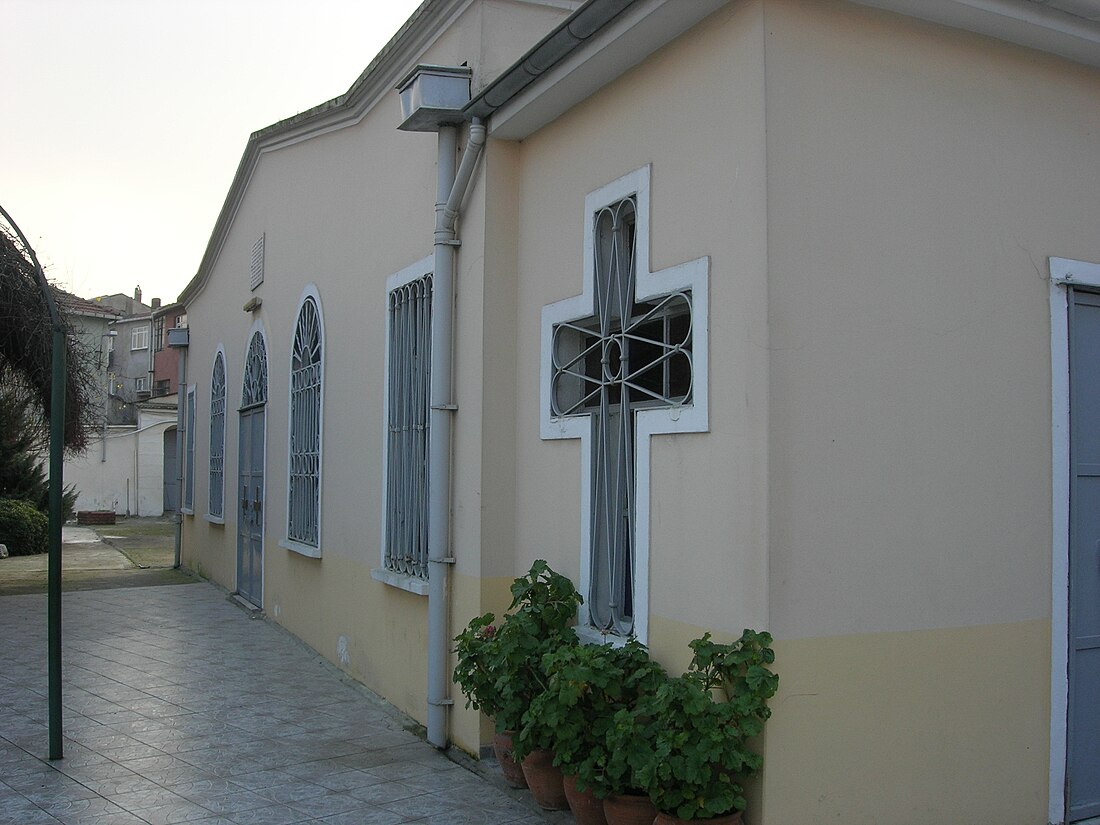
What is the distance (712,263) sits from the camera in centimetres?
441

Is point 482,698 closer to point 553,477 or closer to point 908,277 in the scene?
point 553,477

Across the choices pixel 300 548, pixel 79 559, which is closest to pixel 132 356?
pixel 79 559

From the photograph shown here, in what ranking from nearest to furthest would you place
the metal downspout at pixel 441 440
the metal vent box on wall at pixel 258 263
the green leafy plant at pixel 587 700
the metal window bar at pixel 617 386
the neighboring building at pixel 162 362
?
the green leafy plant at pixel 587 700 → the metal window bar at pixel 617 386 → the metal downspout at pixel 441 440 → the metal vent box on wall at pixel 258 263 → the neighboring building at pixel 162 362

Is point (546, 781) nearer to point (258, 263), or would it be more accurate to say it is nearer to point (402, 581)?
point (402, 581)

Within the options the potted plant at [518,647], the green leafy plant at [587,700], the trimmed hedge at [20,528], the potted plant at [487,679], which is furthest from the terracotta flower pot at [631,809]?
the trimmed hedge at [20,528]

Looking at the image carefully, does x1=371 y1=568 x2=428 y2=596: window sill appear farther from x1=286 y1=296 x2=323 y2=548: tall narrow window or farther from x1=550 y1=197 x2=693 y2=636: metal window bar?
x1=286 y1=296 x2=323 y2=548: tall narrow window

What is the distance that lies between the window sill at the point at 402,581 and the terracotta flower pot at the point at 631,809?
250 cm

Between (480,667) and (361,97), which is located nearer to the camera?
(480,667)

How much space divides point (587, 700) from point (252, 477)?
26.8ft

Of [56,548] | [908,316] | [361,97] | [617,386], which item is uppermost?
[361,97]

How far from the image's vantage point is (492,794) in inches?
210

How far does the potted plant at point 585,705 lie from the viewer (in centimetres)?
444

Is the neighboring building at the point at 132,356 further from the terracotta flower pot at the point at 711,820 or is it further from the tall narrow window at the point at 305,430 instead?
the terracotta flower pot at the point at 711,820

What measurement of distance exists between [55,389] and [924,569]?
178 inches
